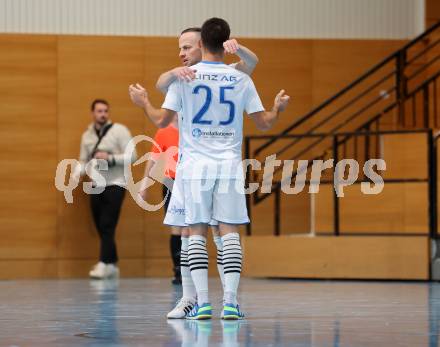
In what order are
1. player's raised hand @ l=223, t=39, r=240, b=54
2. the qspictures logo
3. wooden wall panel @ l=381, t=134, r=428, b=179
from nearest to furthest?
player's raised hand @ l=223, t=39, r=240, b=54 → the qspictures logo → wooden wall panel @ l=381, t=134, r=428, b=179

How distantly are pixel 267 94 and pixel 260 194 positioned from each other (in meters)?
1.36

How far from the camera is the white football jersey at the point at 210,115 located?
635 centimetres

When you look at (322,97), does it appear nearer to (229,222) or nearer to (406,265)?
(406,265)

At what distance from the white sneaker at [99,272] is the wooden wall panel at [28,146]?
0.82m

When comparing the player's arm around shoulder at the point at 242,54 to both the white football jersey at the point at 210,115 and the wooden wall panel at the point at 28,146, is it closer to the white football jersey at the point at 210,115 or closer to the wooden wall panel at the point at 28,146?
the white football jersey at the point at 210,115

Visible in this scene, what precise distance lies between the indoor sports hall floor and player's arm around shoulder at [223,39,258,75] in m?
1.46

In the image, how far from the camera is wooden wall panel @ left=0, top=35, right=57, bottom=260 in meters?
12.8

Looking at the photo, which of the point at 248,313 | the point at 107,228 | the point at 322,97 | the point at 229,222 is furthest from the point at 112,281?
the point at 229,222

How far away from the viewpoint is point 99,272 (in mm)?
12203

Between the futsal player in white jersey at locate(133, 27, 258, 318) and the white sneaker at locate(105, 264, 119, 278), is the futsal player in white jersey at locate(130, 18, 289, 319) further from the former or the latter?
the white sneaker at locate(105, 264, 119, 278)

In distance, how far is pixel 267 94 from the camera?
1349 centimetres

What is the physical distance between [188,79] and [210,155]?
0.44 meters

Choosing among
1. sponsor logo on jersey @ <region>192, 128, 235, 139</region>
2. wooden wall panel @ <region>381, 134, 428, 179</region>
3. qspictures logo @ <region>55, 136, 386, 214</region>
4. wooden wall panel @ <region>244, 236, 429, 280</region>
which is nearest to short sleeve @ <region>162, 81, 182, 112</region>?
sponsor logo on jersey @ <region>192, 128, 235, 139</region>

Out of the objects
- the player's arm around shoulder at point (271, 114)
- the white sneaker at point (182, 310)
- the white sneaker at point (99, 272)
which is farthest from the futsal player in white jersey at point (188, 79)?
the white sneaker at point (99, 272)
